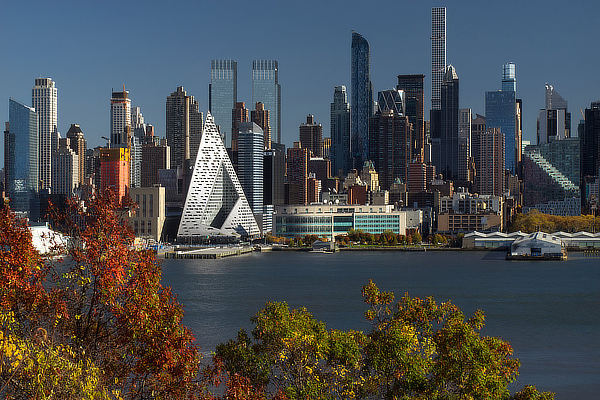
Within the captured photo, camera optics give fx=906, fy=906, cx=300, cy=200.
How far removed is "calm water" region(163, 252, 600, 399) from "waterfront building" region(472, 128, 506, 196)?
118362 millimetres

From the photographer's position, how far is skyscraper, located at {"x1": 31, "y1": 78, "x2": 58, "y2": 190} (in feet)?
578

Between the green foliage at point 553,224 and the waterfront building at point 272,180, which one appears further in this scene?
the waterfront building at point 272,180

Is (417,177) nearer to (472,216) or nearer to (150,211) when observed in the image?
(472,216)

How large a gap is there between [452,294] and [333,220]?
6017cm

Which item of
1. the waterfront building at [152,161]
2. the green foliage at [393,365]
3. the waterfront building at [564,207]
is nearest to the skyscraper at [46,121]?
the waterfront building at [152,161]

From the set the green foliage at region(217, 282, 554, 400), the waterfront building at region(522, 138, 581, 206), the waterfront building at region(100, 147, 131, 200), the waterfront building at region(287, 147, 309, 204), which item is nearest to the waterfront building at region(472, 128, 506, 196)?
the waterfront building at region(522, 138, 581, 206)

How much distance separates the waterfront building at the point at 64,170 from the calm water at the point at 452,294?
4034 inches

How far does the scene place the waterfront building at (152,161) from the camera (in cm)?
17038

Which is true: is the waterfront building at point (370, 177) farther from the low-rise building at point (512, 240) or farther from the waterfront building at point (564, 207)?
the low-rise building at point (512, 240)

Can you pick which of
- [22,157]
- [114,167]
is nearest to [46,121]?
[22,157]

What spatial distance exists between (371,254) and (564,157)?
102m

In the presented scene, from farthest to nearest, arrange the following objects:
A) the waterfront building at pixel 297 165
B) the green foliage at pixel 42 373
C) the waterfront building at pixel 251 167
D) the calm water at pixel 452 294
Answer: the waterfront building at pixel 297 165 → the waterfront building at pixel 251 167 → the calm water at pixel 452 294 → the green foliage at pixel 42 373

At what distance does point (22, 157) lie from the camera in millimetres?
175750

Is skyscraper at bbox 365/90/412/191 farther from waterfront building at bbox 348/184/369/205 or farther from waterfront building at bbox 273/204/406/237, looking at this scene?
waterfront building at bbox 273/204/406/237
